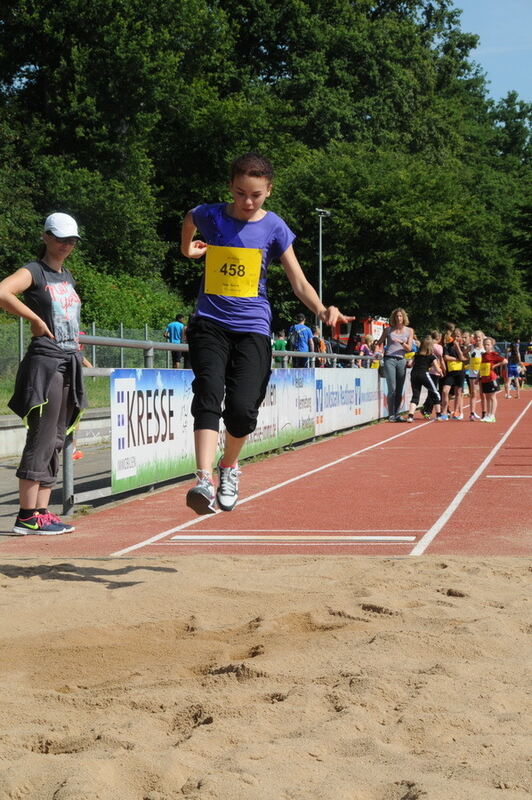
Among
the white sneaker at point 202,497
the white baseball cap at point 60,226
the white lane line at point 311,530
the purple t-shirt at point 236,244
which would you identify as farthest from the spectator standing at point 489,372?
the white sneaker at point 202,497

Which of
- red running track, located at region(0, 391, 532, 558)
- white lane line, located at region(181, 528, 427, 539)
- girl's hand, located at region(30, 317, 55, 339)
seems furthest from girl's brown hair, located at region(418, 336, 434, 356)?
girl's hand, located at region(30, 317, 55, 339)

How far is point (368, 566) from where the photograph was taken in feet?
20.4

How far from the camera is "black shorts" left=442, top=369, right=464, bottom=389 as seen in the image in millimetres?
22594

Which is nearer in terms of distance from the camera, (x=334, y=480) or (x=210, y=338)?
(x=210, y=338)


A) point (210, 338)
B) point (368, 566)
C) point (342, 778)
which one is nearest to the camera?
point (342, 778)

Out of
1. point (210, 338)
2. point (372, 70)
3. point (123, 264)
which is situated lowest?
point (210, 338)

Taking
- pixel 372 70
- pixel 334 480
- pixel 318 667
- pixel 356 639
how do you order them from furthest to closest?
1. pixel 372 70
2. pixel 334 480
3. pixel 356 639
4. pixel 318 667

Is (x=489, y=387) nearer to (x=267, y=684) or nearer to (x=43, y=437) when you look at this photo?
(x=43, y=437)

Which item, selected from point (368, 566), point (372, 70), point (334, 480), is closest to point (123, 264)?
point (372, 70)

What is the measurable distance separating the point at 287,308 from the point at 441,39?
77.9 feet

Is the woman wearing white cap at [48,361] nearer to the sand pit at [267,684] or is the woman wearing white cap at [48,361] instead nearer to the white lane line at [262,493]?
the white lane line at [262,493]

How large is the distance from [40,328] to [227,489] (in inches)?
79.8

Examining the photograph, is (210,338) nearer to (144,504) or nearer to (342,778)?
(342,778)

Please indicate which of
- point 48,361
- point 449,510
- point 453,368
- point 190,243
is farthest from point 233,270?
point 453,368
